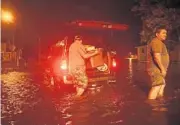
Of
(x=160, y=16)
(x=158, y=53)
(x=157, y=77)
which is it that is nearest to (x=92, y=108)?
(x=157, y=77)

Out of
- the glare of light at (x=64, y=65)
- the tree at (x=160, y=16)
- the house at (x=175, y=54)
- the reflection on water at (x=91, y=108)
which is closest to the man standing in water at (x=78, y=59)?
the reflection on water at (x=91, y=108)

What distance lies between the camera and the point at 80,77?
970cm

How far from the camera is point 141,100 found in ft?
29.9

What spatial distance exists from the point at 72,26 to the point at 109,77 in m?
2.15

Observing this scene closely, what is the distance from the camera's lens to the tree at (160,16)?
1992 centimetres

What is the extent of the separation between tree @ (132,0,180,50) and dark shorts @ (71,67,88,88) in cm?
1114

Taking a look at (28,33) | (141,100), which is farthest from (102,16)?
(141,100)

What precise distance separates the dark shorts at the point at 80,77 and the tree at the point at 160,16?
1114cm

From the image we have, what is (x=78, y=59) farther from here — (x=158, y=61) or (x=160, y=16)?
(x=160, y=16)

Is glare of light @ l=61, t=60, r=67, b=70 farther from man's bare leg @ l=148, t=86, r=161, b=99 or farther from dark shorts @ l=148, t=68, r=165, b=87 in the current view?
dark shorts @ l=148, t=68, r=165, b=87

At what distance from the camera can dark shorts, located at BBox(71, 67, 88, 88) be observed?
9630 mm

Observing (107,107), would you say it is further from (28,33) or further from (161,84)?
(28,33)

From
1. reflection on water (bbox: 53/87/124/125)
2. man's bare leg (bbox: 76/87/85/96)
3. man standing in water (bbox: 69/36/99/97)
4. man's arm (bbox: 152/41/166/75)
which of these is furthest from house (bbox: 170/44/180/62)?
man's arm (bbox: 152/41/166/75)

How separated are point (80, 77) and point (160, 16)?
1212 cm
